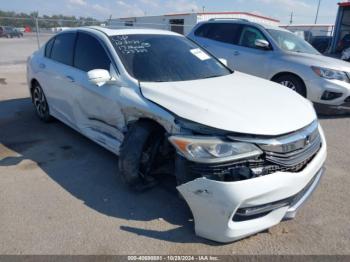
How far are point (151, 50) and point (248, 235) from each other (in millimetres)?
2365

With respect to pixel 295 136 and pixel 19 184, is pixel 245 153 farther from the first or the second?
pixel 19 184

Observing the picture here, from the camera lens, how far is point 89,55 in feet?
13.3

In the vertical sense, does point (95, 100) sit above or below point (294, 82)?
above

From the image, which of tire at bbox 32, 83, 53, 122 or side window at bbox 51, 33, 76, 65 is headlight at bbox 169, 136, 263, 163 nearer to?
side window at bbox 51, 33, 76, 65

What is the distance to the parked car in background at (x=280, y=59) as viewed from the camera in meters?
5.88

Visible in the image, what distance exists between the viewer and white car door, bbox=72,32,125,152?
3486 millimetres

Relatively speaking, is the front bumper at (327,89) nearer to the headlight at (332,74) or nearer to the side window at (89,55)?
the headlight at (332,74)

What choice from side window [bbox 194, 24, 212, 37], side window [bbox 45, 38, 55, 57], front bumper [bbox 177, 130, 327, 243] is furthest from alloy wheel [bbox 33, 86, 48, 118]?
side window [bbox 194, 24, 212, 37]

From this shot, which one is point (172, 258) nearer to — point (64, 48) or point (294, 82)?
point (64, 48)

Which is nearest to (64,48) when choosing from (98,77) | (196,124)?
(98,77)

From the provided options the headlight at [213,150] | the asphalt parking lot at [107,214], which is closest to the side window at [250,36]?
the asphalt parking lot at [107,214]

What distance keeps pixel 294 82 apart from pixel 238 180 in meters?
4.58

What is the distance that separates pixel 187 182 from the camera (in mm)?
2441

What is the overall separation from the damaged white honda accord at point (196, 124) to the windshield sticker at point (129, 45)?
0.04 ft
